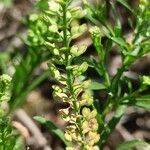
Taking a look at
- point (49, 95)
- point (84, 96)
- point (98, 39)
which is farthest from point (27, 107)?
point (84, 96)

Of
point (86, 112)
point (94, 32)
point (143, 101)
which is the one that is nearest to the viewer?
point (86, 112)

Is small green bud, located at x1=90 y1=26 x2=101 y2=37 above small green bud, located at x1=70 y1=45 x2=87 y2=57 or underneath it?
above

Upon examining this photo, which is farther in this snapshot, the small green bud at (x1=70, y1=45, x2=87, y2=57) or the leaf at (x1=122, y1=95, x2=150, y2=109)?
the leaf at (x1=122, y1=95, x2=150, y2=109)

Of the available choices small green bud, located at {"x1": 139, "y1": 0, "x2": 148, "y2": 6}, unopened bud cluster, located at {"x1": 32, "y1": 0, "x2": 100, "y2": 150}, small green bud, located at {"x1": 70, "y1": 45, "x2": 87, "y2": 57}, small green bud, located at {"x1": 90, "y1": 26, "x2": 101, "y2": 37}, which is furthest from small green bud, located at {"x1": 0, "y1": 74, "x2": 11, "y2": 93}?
small green bud, located at {"x1": 139, "y1": 0, "x2": 148, "y2": 6}

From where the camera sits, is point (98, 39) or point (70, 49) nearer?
point (70, 49)

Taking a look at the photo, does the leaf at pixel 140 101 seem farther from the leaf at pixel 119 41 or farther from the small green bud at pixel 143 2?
the small green bud at pixel 143 2

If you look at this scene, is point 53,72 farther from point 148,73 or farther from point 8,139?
point 148,73

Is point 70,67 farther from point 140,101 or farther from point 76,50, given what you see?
point 140,101

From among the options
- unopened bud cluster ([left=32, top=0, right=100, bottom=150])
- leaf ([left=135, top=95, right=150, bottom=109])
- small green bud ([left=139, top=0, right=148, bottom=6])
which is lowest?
leaf ([left=135, top=95, right=150, bottom=109])

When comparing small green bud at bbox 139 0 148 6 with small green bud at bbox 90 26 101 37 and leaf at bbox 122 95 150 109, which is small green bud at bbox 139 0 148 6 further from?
leaf at bbox 122 95 150 109

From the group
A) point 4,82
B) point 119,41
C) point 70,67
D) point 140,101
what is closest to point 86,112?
point 70,67

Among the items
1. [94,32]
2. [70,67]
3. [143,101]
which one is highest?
[94,32]
